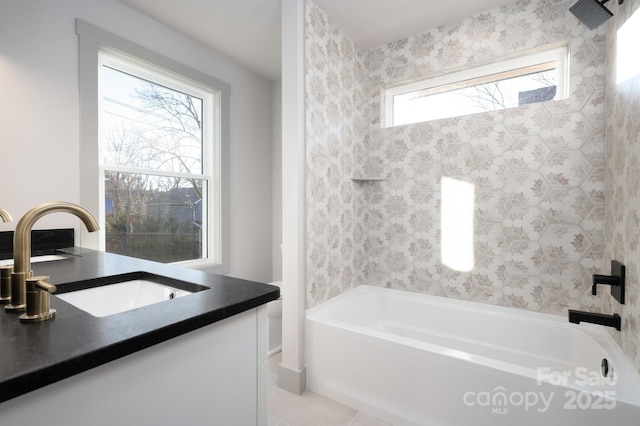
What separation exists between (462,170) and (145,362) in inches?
86.9

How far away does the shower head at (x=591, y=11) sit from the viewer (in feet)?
4.54

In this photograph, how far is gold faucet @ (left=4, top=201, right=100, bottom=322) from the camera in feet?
2.07

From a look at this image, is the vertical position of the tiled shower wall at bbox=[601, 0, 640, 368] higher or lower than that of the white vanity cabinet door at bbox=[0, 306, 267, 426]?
higher

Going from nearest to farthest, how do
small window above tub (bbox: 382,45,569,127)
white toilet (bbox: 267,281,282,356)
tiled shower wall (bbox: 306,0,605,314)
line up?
tiled shower wall (bbox: 306,0,605,314) → small window above tub (bbox: 382,45,569,127) → white toilet (bbox: 267,281,282,356)

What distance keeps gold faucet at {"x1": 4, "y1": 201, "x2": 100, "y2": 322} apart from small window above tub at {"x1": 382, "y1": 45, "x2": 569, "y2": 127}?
7.85 ft

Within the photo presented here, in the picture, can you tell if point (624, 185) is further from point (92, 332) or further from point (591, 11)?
point (92, 332)

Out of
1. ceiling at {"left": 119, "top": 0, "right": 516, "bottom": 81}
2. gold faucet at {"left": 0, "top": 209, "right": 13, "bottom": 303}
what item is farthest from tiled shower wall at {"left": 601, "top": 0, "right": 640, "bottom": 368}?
gold faucet at {"left": 0, "top": 209, "right": 13, "bottom": 303}

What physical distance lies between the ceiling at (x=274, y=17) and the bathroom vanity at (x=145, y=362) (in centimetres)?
198

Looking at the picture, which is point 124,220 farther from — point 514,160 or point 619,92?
point 619,92

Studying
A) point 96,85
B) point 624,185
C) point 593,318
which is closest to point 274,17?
point 96,85

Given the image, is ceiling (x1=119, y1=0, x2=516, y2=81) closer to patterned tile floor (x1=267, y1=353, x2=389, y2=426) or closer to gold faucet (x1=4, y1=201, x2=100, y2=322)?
gold faucet (x1=4, y1=201, x2=100, y2=322)

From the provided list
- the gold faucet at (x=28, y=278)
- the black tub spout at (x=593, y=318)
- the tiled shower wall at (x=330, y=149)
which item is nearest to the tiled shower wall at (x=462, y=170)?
the tiled shower wall at (x=330, y=149)

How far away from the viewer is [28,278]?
659 mm

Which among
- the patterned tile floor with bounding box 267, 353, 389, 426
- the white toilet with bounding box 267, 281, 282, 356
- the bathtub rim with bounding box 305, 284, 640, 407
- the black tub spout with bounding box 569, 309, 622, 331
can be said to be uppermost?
the black tub spout with bounding box 569, 309, 622, 331
